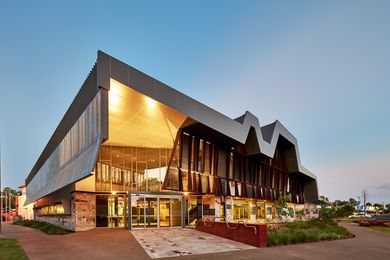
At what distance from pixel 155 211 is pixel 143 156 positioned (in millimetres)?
5524

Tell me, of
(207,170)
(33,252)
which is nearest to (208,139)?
(207,170)

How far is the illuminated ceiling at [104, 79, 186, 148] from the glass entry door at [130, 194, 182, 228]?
15.6 feet

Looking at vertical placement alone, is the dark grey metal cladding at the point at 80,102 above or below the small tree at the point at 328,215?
above

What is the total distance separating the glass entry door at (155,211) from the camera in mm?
23406

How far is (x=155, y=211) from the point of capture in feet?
79.0

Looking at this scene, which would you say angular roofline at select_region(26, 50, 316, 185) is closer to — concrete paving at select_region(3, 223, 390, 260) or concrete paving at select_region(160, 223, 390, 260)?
concrete paving at select_region(3, 223, 390, 260)

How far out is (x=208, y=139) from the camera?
2764cm

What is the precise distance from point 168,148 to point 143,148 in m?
2.18

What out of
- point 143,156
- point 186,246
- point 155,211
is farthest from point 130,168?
point 186,246

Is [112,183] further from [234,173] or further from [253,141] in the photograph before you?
[253,141]

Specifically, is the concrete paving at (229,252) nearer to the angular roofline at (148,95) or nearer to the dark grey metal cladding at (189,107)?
the angular roofline at (148,95)

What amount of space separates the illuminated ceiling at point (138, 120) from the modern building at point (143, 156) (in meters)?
0.06

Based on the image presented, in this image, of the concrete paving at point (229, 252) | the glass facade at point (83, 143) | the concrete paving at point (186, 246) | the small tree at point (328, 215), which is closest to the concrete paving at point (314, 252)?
the concrete paving at point (229, 252)

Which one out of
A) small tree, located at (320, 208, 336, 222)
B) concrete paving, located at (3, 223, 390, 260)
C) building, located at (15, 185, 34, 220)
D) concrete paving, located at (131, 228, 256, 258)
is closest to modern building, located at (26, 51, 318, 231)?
concrete paving, located at (3, 223, 390, 260)
